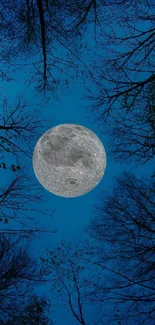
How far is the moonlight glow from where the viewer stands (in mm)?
10305

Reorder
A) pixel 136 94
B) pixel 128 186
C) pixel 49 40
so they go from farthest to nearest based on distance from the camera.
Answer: pixel 128 186, pixel 136 94, pixel 49 40

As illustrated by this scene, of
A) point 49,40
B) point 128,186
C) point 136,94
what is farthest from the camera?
point 128,186

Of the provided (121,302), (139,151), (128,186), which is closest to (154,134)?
(139,151)

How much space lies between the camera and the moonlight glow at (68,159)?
33.8ft

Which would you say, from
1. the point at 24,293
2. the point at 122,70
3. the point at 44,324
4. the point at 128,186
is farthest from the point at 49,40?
the point at 44,324

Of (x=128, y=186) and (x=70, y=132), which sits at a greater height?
(x=70, y=132)

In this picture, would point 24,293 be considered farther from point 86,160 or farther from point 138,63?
point 138,63

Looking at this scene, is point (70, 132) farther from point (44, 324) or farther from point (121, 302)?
point (44, 324)

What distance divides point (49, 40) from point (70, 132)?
10.1ft

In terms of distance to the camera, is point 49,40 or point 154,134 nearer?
point 49,40

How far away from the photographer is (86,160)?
1042cm

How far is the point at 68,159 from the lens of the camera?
10.3m

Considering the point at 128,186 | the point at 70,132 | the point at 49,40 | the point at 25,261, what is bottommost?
the point at 25,261

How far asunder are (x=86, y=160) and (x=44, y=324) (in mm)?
7048
